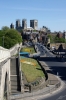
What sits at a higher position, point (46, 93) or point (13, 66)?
point (13, 66)

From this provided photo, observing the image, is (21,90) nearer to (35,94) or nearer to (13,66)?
(35,94)

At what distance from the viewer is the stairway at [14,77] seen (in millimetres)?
38656

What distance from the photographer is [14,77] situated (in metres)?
40.1

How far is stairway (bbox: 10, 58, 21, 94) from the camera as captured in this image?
38656 mm

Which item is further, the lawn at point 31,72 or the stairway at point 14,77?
the lawn at point 31,72

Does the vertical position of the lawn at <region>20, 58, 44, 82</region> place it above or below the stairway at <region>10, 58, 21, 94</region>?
below

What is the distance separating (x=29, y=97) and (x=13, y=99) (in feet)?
9.17

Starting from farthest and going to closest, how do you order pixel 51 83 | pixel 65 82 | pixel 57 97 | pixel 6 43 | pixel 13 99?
pixel 6 43, pixel 65 82, pixel 51 83, pixel 57 97, pixel 13 99

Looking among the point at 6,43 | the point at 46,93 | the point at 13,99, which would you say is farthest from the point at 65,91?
the point at 6,43

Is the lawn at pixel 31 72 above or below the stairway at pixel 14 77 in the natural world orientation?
below

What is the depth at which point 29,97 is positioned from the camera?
35656mm

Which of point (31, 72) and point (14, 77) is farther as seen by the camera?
point (31, 72)

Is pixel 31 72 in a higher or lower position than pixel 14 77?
lower

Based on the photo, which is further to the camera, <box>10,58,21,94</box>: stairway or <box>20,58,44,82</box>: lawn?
<box>20,58,44,82</box>: lawn
